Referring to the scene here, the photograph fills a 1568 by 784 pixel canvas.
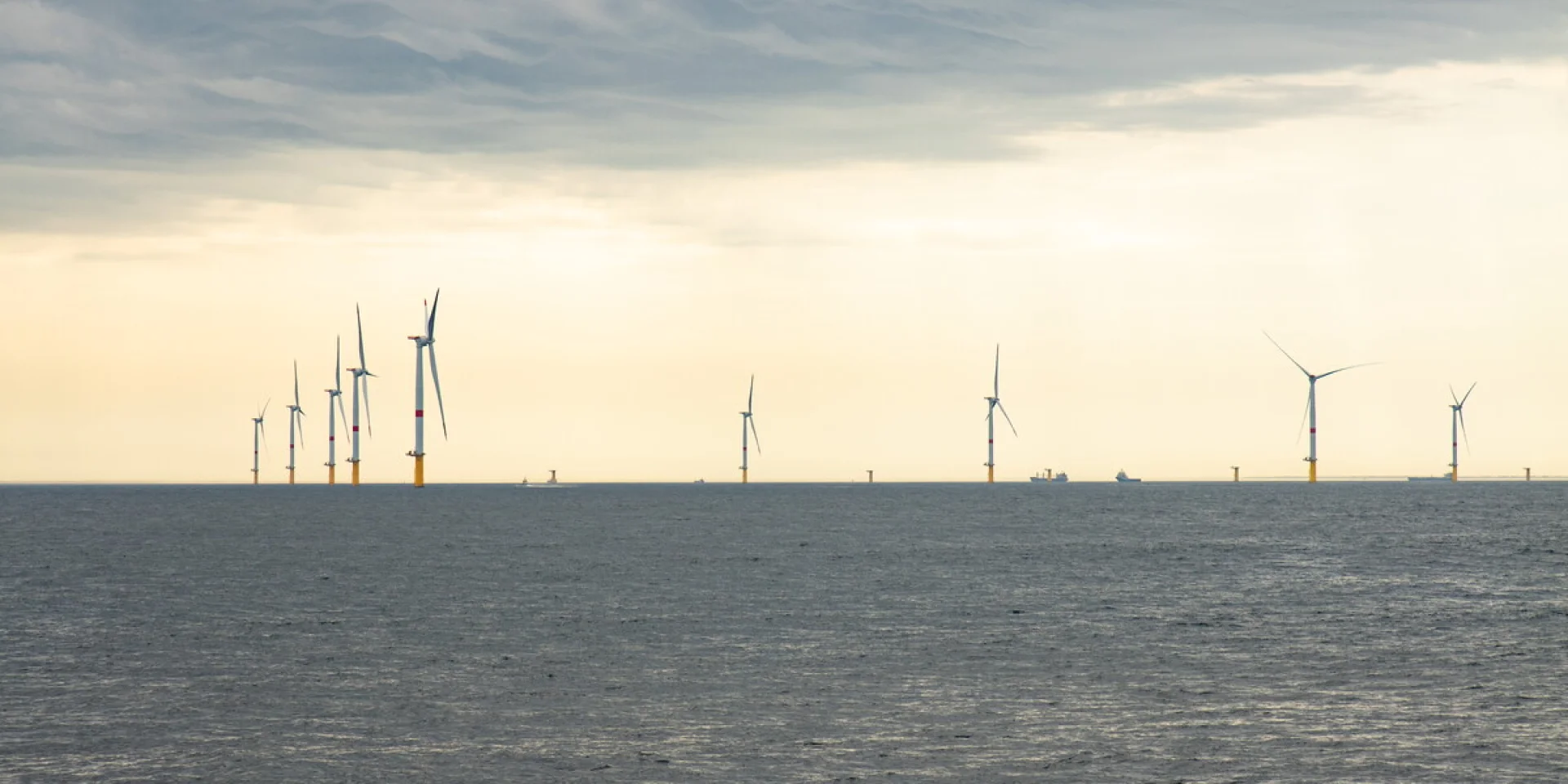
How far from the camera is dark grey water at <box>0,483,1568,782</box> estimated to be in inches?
1719

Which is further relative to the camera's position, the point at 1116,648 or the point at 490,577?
the point at 490,577

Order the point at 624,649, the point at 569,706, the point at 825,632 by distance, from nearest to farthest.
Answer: the point at 569,706 < the point at 624,649 < the point at 825,632

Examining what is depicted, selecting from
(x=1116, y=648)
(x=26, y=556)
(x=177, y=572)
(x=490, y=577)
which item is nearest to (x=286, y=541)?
(x=26, y=556)

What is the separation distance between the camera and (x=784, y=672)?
60031 mm

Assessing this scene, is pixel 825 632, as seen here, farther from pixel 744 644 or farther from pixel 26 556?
pixel 26 556

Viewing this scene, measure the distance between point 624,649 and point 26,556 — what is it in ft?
294

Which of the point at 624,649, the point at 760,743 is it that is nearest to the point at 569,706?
the point at 760,743

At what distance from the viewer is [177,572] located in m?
115

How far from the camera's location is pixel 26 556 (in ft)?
441

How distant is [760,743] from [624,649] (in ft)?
74.1

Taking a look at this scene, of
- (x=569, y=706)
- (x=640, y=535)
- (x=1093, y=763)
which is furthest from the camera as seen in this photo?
(x=640, y=535)

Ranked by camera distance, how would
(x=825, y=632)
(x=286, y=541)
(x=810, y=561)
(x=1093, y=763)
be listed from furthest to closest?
(x=286, y=541) < (x=810, y=561) < (x=825, y=632) < (x=1093, y=763)

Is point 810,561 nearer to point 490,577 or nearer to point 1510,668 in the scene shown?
point 490,577

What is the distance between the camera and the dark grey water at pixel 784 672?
43656mm
